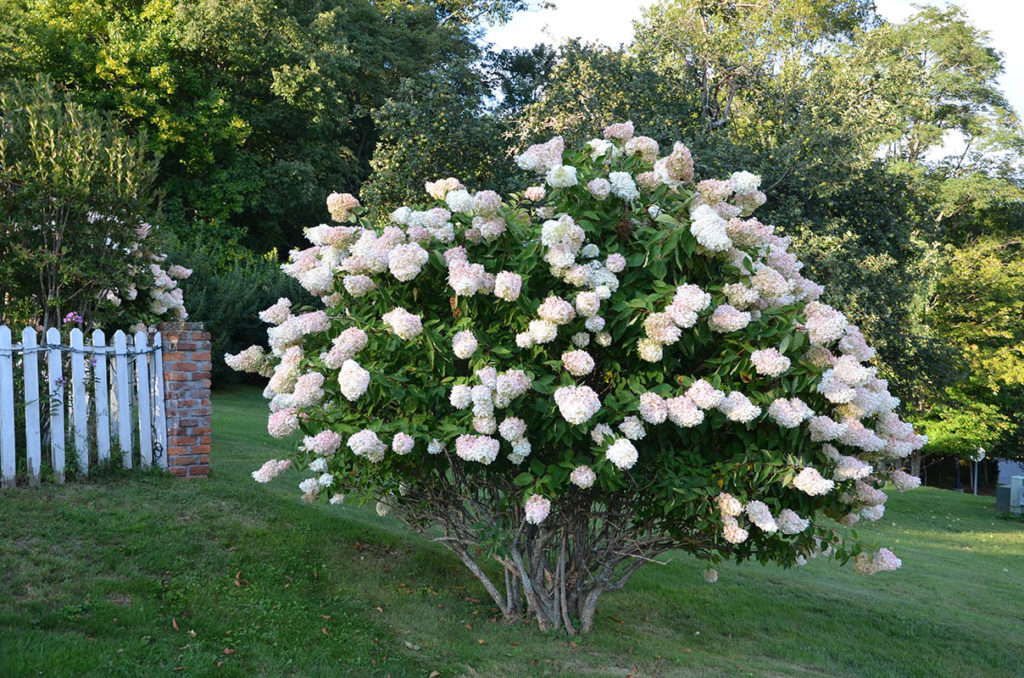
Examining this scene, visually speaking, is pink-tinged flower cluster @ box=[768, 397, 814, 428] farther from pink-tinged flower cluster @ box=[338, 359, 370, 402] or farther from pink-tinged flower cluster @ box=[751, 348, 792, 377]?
pink-tinged flower cluster @ box=[338, 359, 370, 402]

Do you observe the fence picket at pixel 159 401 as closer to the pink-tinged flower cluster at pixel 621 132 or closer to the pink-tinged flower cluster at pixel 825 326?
the pink-tinged flower cluster at pixel 621 132

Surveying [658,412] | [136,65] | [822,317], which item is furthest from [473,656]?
[136,65]

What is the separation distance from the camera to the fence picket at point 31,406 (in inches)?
253

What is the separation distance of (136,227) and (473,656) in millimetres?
5220

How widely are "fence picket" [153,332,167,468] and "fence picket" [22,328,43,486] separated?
1046mm

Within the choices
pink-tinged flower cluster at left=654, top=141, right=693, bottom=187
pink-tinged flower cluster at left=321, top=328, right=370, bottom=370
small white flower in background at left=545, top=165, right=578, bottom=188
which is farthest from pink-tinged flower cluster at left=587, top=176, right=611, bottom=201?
pink-tinged flower cluster at left=321, top=328, right=370, bottom=370

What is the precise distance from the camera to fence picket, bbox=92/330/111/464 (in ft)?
22.9

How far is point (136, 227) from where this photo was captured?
803cm

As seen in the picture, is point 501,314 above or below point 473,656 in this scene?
above

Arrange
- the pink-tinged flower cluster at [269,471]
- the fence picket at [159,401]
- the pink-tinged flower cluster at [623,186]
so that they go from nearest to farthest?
the pink-tinged flower cluster at [623,186] → the pink-tinged flower cluster at [269,471] → the fence picket at [159,401]

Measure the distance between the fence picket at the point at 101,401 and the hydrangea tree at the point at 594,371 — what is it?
1949mm

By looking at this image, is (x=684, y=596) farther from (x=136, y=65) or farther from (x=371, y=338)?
(x=136, y=65)

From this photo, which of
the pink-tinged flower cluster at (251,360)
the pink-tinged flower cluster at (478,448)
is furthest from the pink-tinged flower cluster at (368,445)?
the pink-tinged flower cluster at (251,360)

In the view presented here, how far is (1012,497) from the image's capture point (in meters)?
21.8
